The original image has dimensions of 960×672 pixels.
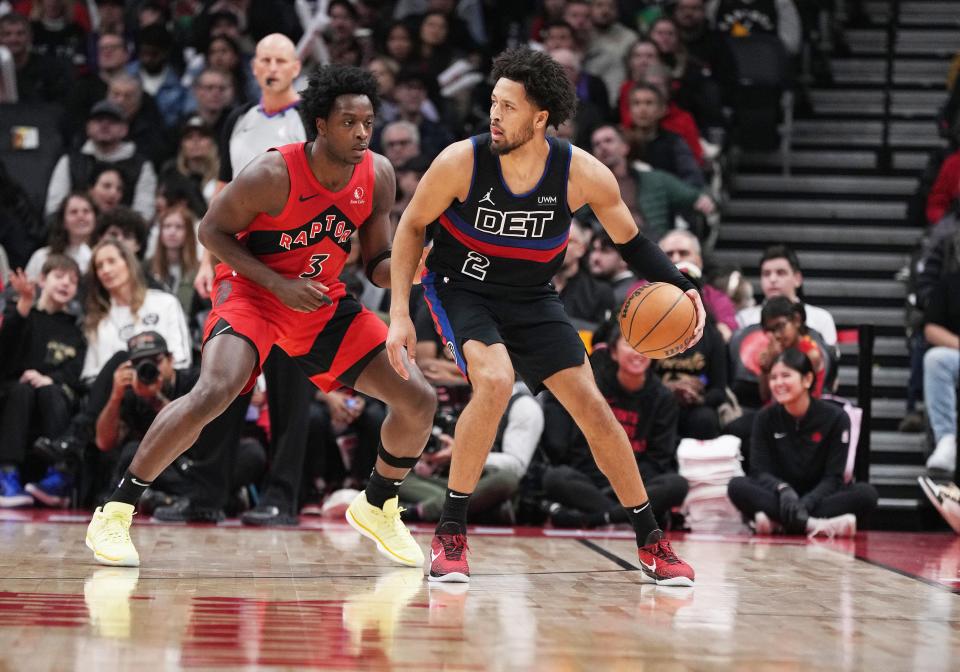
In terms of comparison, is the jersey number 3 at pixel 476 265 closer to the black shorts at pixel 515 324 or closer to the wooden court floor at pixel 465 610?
the black shorts at pixel 515 324

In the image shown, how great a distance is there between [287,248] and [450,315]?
27.7 inches

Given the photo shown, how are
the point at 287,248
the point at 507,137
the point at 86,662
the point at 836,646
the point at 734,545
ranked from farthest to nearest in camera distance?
the point at 734,545 < the point at 287,248 < the point at 507,137 < the point at 836,646 < the point at 86,662

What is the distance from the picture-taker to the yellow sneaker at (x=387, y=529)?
5.25 m

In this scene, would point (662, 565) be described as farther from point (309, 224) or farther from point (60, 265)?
point (60, 265)

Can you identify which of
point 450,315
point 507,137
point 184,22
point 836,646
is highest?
point 184,22

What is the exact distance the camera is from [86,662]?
126 inches

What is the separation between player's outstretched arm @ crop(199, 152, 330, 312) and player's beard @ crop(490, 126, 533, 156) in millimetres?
791

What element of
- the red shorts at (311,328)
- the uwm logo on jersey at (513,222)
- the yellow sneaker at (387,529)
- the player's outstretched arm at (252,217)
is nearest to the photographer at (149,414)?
the yellow sneaker at (387,529)

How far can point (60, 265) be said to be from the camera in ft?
26.7

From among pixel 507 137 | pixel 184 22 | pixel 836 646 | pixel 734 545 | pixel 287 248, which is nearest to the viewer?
pixel 836 646

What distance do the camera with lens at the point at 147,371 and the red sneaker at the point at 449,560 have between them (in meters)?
2.84

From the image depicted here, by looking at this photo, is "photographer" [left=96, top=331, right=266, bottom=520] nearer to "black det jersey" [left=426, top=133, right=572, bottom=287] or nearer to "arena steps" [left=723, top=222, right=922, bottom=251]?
"black det jersey" [left=426, top=133, right=572, bottom=287]

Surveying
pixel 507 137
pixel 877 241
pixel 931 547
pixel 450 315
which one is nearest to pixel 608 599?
pixel 450 315

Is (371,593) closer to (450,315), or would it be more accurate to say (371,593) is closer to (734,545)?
(450,315)
